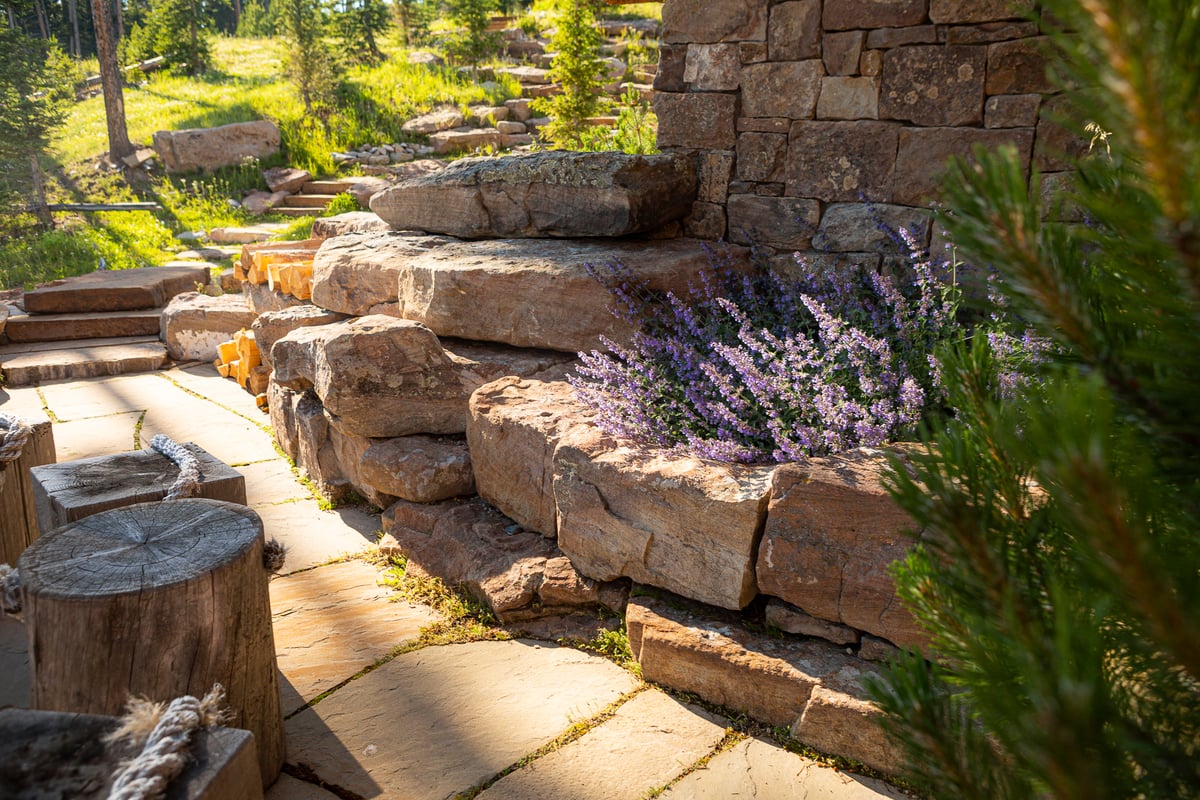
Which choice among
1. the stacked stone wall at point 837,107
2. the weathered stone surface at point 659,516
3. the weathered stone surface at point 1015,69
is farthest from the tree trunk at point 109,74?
the weathered stone surface at point 1015,69

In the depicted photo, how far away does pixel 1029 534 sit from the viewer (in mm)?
888

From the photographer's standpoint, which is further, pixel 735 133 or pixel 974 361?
pixel 735 133

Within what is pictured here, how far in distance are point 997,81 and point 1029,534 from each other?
9.73 ft

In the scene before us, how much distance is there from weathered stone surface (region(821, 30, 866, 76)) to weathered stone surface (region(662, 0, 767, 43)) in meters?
0.32

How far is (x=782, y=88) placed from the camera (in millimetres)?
3842

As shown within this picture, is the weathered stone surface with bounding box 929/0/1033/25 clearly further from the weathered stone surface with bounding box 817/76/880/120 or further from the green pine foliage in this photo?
the green pine foliage

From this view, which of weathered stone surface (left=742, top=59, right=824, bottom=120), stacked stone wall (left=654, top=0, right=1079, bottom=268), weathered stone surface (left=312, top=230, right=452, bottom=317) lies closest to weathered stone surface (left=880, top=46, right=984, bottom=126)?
stacked stone wall (left=654, top=0, right=1079, bottom=268)

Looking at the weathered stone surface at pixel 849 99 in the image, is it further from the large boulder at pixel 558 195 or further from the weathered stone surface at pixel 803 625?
the weathered stone surface at pixel 803 625

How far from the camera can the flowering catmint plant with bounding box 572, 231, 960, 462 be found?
107 inches

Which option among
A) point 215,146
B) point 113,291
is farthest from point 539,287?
point 215,146

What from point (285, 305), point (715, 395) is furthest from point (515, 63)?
point (715, 395)

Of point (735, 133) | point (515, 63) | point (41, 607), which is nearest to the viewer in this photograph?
point (41, 607)

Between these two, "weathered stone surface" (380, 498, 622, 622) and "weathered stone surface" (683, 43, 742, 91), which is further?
"weathered stone surface" (683, 43, 742, 91)

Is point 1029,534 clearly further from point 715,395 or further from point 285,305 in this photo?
point 285,305
